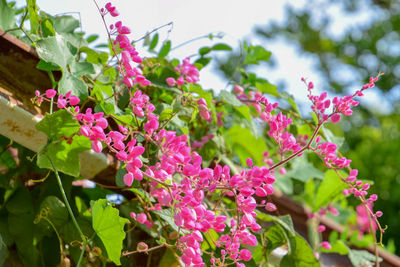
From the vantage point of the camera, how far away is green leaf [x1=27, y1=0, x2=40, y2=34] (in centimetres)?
88

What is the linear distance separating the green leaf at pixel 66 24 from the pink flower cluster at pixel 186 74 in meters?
0.28

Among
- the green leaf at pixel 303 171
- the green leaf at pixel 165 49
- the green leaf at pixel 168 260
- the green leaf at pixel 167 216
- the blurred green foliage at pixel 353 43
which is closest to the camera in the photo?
the green leaf at pixel 167 216

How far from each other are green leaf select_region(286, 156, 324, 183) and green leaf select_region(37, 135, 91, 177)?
83 cm

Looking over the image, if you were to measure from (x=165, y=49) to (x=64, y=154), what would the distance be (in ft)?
1.52

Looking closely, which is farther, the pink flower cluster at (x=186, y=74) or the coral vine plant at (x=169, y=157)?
the pink flower cluster at (x=186, y=74)

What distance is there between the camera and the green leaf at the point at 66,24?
3.58 feet

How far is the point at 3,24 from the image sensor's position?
0.99 meters

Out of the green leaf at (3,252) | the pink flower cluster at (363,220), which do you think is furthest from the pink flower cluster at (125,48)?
the pink flower cluster at (363,220)

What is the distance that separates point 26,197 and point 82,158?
0.17 meters

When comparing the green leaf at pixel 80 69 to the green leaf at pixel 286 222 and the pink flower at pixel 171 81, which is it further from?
the green leaf at pixel 286 222

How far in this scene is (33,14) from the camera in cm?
89

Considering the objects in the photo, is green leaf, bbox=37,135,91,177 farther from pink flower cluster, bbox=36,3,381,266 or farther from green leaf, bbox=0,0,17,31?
green leaf, bbox=0,0,17,31

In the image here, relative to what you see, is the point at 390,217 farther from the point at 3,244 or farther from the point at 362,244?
the point at 3,244

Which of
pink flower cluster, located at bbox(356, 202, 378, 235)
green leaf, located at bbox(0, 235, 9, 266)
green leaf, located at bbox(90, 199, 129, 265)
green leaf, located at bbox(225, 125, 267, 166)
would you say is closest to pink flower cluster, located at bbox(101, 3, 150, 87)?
green leaf, located at bbox(90, 199, 129, 265)
